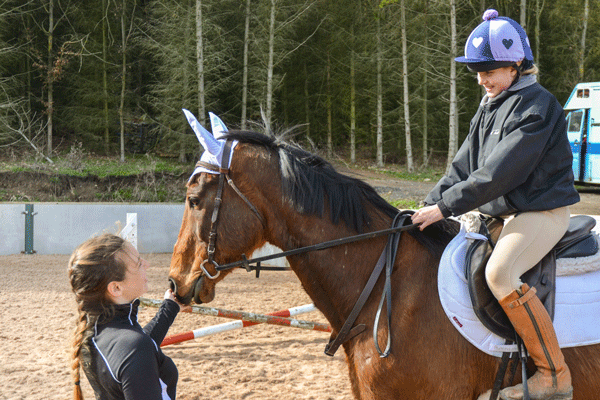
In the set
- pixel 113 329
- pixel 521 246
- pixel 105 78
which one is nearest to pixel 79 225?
pixel 113 329

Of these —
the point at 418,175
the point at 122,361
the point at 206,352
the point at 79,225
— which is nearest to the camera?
the point at 122,361

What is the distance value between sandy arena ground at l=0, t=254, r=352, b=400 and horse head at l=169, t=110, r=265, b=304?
0.95m

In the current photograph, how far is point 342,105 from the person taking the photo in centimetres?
2891

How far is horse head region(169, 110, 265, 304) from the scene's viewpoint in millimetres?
2564

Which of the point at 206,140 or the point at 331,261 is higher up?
the point at 206,140

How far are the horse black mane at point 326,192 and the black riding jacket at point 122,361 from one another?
39.2 inches

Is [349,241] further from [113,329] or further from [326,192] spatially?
[113,329]

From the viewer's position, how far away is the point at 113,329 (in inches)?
72.7

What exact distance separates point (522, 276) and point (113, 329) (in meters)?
1.80

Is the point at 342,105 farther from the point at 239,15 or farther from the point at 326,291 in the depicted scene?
the point at 326,291

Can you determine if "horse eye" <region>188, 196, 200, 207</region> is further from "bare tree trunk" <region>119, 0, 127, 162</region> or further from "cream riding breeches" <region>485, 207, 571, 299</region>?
"bare tree trunk" <region>119, 0, 127, 162</region>

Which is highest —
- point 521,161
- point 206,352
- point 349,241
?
point 521,161

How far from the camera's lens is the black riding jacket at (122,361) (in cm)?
174

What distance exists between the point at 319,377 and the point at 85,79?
25.1m
